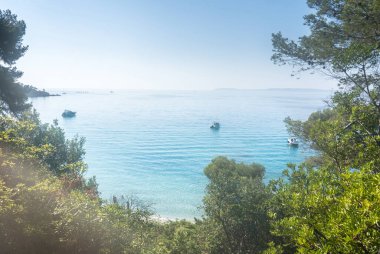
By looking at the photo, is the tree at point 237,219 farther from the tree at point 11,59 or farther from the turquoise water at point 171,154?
the tree at point 11,59

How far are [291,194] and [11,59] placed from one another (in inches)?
1039

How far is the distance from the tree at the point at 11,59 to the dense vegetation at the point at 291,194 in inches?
6.4

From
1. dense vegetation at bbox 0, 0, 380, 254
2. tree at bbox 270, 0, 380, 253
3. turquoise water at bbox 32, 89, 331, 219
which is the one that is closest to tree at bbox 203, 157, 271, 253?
dense vegetation at bbox 0, 0, 380, 254

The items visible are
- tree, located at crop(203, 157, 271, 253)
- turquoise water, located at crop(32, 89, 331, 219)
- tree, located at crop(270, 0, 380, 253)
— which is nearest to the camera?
tree, located at crop(270, 0, 380, 253)

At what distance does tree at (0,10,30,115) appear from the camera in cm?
2294

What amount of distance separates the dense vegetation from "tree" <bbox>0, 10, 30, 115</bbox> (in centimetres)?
16

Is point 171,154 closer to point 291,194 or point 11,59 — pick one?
point 11,59

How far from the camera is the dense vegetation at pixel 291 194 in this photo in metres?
4.77

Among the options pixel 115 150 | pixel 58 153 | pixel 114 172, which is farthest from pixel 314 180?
pixel 115 150

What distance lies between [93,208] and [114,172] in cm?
5421

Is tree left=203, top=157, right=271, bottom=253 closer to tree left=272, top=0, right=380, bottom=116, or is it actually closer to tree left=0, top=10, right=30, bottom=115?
tree left=272, top=0, right=380, bottom=116

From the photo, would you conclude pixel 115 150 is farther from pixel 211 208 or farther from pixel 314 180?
pixel 314 180

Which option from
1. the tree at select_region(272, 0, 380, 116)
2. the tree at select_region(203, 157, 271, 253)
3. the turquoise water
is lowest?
the turquoise water

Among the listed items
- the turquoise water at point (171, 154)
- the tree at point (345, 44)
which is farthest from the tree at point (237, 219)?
the turquoise water at point (171, 154)
